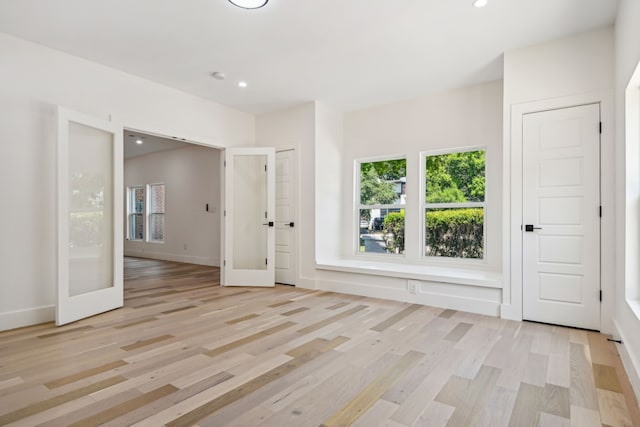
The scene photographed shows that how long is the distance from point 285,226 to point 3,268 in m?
3.18

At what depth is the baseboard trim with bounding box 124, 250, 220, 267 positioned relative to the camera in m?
7.45

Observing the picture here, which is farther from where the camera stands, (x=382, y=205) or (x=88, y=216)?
(x=382, y=205)

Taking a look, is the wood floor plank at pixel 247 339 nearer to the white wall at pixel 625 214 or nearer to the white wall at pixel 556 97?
the white wall at pixel 556 97

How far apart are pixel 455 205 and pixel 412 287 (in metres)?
1.29

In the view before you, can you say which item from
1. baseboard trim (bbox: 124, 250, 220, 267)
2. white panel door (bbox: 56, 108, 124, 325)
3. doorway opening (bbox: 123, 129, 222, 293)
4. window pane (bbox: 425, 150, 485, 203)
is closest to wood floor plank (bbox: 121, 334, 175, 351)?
white panel door (bbox: 56, 108, 124, 325)

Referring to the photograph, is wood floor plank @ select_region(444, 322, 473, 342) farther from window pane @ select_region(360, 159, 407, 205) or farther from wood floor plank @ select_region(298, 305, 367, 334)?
window pane @ select_region(360, 159, 407, 205)

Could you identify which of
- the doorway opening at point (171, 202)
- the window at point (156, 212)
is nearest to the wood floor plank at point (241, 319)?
the doorway opening at point (171, 202)

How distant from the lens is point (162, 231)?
8828 millimetres

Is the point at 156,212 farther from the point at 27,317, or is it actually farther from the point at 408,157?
the point at 408,157

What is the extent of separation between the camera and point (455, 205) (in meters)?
4.67

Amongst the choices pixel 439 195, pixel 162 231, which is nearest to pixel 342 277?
pixel 439 195

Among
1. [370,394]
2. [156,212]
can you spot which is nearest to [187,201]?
[156,212]

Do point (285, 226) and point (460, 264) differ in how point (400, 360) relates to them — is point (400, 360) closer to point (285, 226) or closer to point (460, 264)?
A: point (460, 264)

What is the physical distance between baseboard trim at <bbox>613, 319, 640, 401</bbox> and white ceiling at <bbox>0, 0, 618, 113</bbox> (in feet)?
8.29
